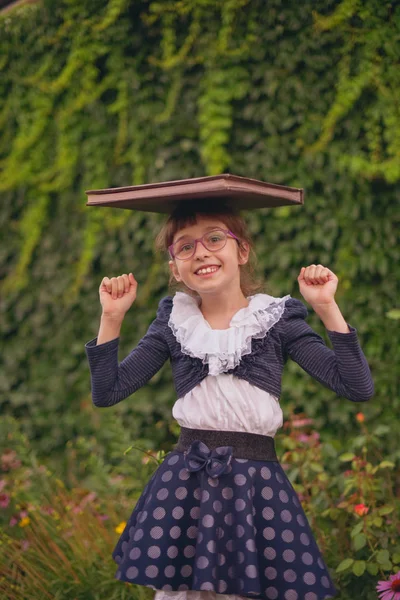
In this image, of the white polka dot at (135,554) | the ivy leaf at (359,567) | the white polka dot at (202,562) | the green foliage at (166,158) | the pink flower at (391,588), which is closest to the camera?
the white polka dot at (202,562)

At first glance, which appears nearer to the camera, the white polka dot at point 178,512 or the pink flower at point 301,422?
the white polka dot at point 178,512

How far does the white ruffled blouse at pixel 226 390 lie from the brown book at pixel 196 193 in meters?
0.34

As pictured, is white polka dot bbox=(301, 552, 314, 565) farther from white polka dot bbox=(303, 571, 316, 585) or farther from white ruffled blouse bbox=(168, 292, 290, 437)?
white ruffled blouse bbox=(168, 292, 290, 437)

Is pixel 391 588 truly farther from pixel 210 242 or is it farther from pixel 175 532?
pixel 210 242

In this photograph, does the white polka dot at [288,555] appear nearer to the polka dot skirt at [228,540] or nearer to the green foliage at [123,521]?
the polka dot skirt at [228,540]

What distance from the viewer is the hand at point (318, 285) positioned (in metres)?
2.06

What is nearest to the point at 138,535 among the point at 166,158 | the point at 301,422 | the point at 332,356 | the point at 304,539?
the point at 304,539

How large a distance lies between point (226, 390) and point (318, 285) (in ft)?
1.36

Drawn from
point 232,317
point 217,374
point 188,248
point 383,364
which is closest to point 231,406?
point 217,374

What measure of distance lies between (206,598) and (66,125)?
3.05 metres

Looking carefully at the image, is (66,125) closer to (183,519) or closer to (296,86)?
(296,86)

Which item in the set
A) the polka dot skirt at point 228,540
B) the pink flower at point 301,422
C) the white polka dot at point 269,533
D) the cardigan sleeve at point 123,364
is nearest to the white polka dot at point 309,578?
the polka dot skirt at point 228,540

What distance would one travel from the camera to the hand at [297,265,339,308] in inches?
81.2

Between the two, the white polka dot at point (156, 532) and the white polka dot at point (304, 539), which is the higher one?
the white polka dot at point (156, 532)
